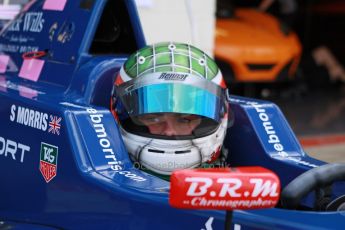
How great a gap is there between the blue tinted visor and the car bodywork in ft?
0.43

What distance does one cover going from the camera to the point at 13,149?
3.33 m

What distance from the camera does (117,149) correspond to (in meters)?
3.05

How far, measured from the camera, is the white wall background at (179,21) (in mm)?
6457

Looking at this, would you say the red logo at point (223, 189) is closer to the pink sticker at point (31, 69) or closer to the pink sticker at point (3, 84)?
the pink sticker at point (3, 84)

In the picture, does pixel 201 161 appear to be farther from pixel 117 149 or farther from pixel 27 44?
pixel 27 44

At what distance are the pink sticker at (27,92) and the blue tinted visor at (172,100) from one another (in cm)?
55

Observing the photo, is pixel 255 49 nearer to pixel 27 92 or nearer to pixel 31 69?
pixel 31 69

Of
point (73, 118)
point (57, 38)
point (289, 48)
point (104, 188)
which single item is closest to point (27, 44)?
point (57, 38)

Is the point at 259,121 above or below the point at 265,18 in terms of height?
above

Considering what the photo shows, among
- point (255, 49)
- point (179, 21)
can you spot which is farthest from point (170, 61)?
point (255, 49)

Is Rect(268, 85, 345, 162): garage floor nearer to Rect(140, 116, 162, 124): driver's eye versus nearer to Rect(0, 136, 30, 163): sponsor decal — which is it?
Rect(140, 116, 162, 124): driver's eye

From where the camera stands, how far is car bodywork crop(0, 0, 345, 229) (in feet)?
8.61

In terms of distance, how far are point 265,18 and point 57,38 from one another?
561 centimetres

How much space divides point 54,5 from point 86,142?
4.80 ft
